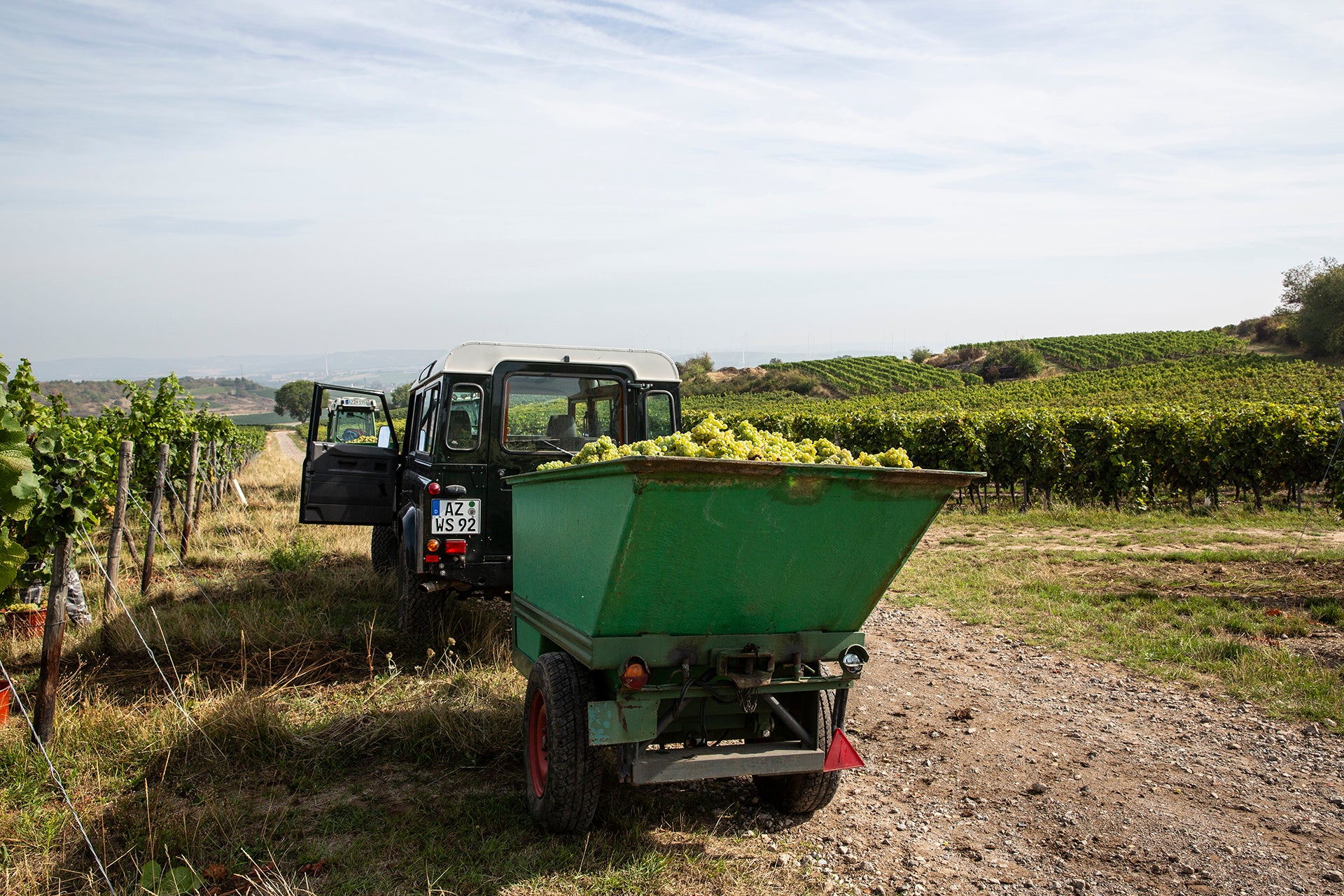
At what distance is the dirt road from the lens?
3783mm

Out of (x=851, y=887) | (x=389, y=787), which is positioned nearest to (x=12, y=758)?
(x=389, y=787)

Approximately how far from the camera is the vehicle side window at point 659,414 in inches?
285

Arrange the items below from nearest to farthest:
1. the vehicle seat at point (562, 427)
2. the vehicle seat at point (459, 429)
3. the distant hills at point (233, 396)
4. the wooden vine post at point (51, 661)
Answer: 1. the wooden vine post at point (51, 661)
2. the vehicle seat at point (459, 429)
3. the vehicle seat at point (562, 427)
4. the distant hills at point (233, 396)

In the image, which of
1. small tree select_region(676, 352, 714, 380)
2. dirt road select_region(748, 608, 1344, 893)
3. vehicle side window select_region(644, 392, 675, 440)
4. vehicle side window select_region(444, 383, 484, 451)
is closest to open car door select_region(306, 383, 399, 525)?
vehicle side window select_region(444, 383, 484, 451)

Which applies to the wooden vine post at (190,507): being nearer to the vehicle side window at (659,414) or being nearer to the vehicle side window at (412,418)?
the vehicle side window at (412,418)

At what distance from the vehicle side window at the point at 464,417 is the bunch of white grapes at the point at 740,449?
2.36 meters

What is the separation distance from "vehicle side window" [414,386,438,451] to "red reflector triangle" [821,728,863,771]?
13.7 feet

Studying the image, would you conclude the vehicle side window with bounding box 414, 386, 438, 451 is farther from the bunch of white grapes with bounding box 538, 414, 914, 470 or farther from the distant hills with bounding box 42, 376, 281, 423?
the distant hills with bounding box 42, 376, 281, 423

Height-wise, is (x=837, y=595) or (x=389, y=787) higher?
(x=837, y=595)

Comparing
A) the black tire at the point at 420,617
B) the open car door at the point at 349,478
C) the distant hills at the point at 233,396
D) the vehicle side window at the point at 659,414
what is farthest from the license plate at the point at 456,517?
the distant hills at the point at 233,396

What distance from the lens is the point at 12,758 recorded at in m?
4.64

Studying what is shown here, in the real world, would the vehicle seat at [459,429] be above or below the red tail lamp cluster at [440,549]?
above

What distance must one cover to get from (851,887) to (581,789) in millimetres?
1213

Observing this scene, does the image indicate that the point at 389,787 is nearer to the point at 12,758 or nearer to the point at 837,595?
the point at 12,758
